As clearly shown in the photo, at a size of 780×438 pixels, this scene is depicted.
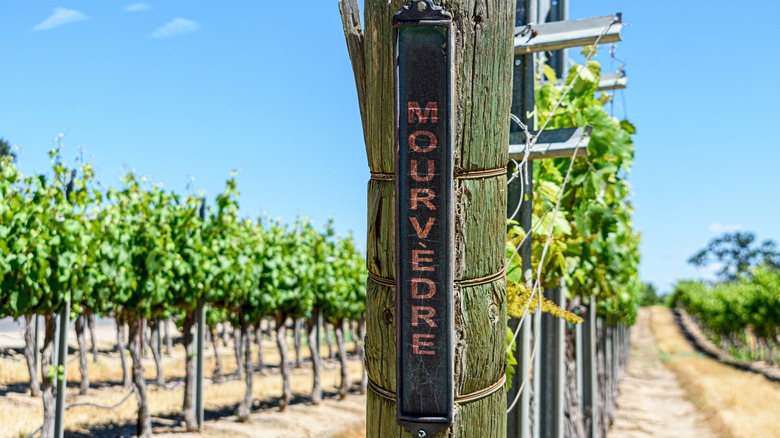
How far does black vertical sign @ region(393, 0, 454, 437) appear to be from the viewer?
6.00 feet

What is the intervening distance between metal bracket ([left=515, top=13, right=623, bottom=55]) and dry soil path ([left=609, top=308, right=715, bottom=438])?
15431mm

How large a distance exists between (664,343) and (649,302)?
71.9 m

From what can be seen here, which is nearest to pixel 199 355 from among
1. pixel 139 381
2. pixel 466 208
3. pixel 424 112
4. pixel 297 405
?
pixel 139 381

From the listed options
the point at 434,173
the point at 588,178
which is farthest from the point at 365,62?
the point at 588,178

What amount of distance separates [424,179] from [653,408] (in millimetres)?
24350

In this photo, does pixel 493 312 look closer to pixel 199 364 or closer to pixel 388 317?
pixel 388 317

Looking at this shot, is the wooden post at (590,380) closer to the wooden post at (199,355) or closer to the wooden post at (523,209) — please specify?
the wooden post at (199,355)

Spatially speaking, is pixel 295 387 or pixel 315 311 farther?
pixel 295 387

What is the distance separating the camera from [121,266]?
11.4 meters

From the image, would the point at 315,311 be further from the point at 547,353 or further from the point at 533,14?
the point at 533,14

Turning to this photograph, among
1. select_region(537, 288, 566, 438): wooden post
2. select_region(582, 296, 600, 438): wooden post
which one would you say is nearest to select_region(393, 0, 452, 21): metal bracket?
select_region(537, 288, 566, 438): wooden post

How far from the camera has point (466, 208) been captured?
1.94 m

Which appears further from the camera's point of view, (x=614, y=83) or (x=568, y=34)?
(x=614, y=83)

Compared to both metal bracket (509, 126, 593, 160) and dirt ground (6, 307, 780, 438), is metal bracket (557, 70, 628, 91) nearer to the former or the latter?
metal bracket (509, 126, 593, 160)
